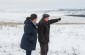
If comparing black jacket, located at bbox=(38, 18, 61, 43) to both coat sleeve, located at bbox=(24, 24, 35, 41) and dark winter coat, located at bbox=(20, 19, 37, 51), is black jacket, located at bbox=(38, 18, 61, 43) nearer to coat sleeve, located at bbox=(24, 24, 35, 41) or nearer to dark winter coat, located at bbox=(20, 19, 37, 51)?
dark winter coat, located at bbox=(20, 19, 37, 51)

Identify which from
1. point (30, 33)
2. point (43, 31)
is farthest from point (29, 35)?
point (43, 31)

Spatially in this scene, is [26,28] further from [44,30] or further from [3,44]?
[3,44]

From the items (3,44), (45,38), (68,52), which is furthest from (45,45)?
(3,44)

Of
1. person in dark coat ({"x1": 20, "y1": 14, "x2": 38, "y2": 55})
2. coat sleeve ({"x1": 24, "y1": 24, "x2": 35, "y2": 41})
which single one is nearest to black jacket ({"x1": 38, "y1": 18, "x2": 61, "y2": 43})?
person in dark coat ({"x1": 20, "y1": 14, "x2": 38, "y2": 55})

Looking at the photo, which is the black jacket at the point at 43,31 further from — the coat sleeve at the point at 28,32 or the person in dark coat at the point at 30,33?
the coat sleeve at the point at 28,32

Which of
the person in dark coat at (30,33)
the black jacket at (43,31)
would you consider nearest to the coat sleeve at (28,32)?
the person in dark coat at (30,33)

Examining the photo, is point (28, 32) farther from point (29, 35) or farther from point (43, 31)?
point (43, 31)

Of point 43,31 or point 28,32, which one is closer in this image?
point 28,32

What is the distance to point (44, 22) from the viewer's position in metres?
11.0

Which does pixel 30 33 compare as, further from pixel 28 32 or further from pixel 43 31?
pixel 43 31

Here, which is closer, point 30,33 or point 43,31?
point 30,33

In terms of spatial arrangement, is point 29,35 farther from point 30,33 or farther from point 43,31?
point 43,31

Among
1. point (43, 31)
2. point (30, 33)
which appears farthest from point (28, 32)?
point (43, 31)

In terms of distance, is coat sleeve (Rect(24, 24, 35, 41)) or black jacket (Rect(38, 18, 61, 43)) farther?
black jacket (Rect(38, 18, 61, 43))
